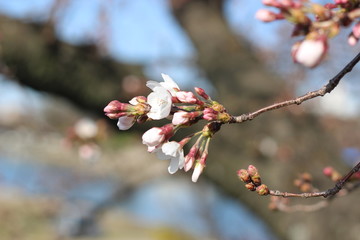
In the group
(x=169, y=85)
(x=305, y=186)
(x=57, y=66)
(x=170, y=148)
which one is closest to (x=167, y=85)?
(x=169, y=85)

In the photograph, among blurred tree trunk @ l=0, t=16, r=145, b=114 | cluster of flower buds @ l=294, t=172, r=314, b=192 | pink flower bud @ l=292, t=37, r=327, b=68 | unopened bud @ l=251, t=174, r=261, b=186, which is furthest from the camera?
blurred tree trunk @ l=0, t=16, r=145, b=114

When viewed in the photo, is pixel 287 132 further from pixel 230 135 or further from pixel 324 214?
pixel 324 214

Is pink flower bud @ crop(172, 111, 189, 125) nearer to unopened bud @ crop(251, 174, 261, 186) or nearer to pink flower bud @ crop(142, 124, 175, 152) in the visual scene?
pink flower bud @ crop(142, 124, 175, 152)

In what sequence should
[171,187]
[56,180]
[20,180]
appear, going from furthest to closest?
1. [171,187]
2. [20,180]
3. [56,180]

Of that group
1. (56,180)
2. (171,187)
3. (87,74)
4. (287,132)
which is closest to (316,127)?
(287,132)

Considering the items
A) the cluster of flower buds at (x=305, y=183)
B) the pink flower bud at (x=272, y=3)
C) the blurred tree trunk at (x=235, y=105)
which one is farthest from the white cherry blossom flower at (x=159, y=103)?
the blurred tree trunk at (x=235, y=105)

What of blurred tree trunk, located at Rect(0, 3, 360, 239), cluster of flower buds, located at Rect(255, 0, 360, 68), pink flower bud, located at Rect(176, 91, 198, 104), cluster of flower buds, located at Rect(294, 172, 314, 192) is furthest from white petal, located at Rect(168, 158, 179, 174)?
blurred tree trunk, located at Rect(0, 3, 360, 239)

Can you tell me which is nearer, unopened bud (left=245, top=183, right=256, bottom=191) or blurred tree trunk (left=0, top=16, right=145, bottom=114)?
unopened bud (left=245, top=183, right=256, bottom=191)
